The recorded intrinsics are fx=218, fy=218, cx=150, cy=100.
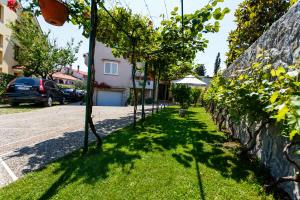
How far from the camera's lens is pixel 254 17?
9.41m

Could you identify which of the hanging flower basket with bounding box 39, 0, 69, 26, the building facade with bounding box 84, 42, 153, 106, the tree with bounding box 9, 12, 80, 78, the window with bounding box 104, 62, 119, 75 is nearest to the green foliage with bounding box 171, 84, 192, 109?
the building facade with bounding box 84, 42, 153, 106

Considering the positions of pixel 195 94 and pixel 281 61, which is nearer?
pixel 281 61

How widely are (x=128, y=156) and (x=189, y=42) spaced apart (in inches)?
227

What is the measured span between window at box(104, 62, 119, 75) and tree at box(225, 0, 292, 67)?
1704 cm

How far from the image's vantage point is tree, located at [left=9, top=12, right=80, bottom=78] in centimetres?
2311

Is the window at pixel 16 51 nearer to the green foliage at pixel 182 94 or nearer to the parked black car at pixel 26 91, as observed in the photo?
the parked black car at pixel 26 91

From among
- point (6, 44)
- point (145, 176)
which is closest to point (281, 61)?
point (145, 176)

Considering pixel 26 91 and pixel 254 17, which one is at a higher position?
pixel 254 17

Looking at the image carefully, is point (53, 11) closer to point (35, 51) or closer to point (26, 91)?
point (26, 91)

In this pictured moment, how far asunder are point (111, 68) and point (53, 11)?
22031 mm

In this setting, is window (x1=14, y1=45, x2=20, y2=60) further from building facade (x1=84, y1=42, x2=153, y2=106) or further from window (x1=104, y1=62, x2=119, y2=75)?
window (x1=104, y1=62, x2=119, y2=75)

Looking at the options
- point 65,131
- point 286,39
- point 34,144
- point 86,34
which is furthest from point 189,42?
point 34,144

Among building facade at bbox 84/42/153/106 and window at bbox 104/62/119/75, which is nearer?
building facade at bbox 84/42/153/106

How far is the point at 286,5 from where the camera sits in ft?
→ 29.1
